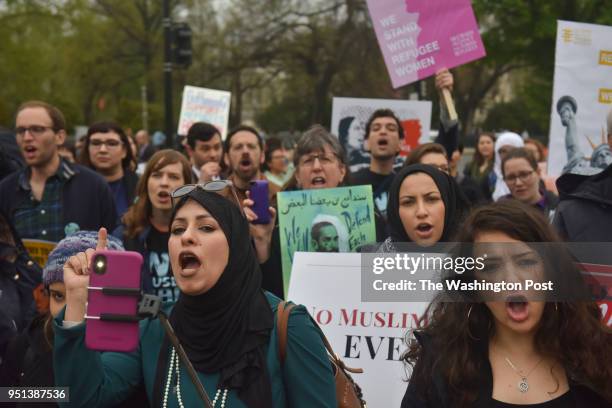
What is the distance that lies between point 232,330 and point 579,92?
16.3 ft

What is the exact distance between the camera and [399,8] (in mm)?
7145

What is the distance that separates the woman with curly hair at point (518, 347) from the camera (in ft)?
8.41

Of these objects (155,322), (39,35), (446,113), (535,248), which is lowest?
(155,322)

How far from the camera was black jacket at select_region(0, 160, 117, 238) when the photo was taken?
5660 mm

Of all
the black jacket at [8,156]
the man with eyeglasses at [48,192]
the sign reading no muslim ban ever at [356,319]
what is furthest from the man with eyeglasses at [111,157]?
the sign reading no muslim ban ever at [356,319]

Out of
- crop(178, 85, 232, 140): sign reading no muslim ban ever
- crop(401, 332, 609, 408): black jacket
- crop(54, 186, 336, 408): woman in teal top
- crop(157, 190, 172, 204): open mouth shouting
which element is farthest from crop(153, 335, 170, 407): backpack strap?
crop(178, 85, 232, 140): sign reading no muslim ban ever

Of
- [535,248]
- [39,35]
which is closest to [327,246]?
[535,248]

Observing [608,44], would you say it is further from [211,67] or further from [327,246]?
[211,67]

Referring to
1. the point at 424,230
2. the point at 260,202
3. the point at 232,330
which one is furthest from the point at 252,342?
the point at 260,202

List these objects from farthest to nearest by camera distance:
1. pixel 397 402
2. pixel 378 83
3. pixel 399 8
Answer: pixel 378 83 → pixel 399 8 → pixel 397 402

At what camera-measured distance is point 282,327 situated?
110 inches

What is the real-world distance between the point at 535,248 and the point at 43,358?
1881mm

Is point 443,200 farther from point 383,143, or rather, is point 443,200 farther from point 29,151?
point 29,151

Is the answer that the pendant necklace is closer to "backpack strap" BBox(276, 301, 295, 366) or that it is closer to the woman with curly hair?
the woman with curly hair
